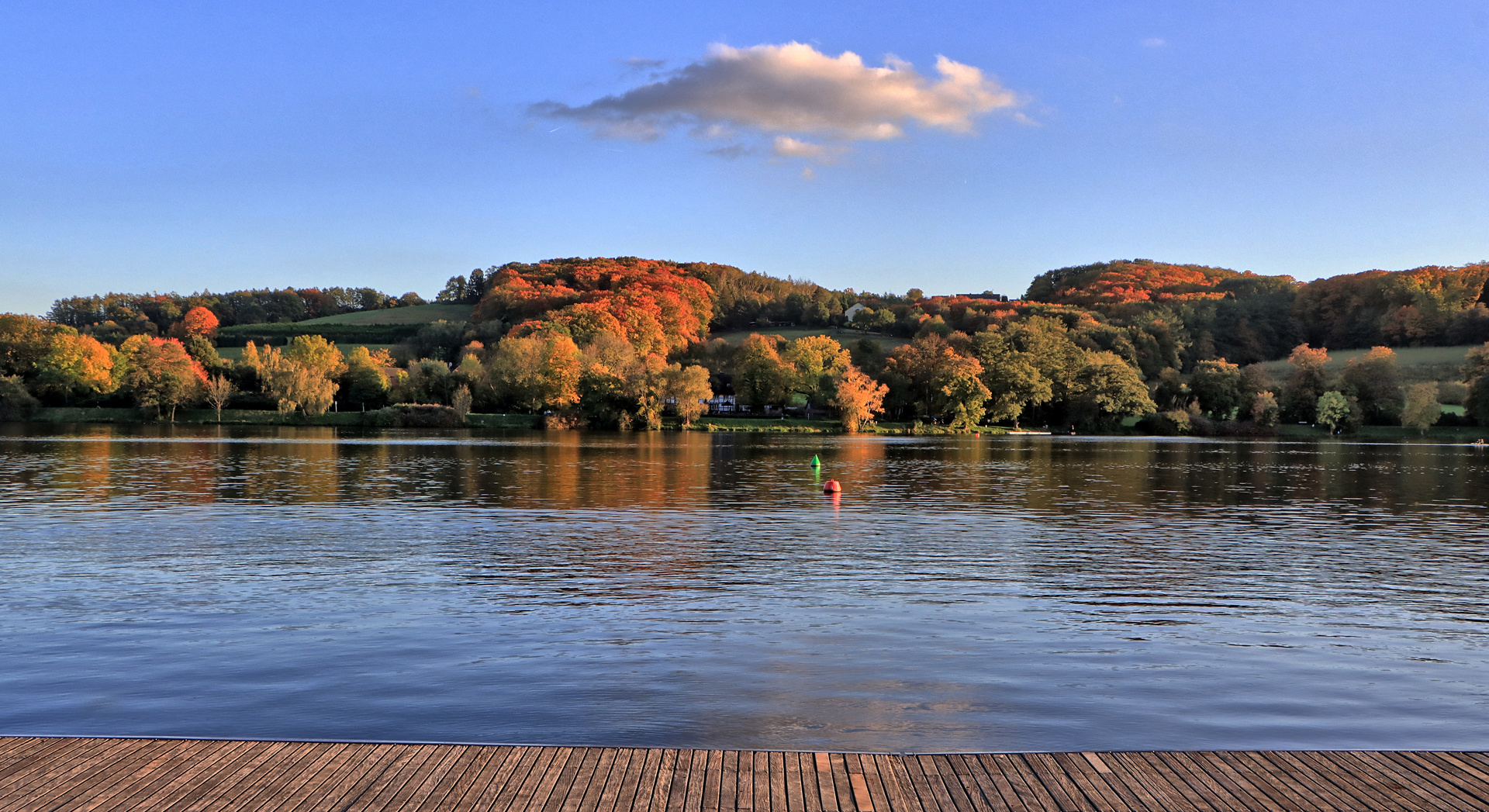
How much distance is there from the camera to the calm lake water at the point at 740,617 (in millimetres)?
10883

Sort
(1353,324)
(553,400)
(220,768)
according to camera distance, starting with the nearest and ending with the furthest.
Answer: (220,768), (553,400), (1353,324)

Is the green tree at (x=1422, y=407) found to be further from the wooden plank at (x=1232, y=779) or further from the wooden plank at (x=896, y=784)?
the wooden plank at (x=896, y=784)

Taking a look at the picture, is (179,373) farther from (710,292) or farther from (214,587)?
(214,587)

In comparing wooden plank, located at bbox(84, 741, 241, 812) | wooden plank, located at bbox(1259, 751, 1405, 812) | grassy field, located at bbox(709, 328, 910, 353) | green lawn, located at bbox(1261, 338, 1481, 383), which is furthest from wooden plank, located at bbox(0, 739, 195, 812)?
grassy field, located at bbox(709, 328, 910, 353)

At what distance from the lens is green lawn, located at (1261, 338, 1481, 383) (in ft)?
409

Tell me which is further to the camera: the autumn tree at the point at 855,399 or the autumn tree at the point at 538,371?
the autumn tree at the point at 855,399

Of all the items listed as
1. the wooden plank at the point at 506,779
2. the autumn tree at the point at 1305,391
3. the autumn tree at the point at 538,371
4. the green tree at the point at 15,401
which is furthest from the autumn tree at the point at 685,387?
the wooden plank at the point at 506,779

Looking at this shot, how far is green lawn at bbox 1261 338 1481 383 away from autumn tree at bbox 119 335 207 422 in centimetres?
12893

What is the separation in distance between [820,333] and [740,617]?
5871 inches

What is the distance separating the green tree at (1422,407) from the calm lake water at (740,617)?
85.6 m

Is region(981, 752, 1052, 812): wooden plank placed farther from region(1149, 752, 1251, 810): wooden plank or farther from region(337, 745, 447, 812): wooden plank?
region(337, 745, 447, 812): wooden plank

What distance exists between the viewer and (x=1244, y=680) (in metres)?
12.9

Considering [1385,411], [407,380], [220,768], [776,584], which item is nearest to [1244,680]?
[776,584]

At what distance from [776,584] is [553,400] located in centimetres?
9303
